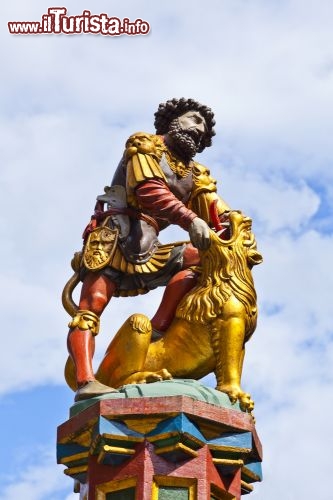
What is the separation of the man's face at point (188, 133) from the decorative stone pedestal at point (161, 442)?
237cm

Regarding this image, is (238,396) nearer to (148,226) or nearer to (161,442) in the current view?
(161,442)

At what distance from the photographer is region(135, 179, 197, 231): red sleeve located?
36.1 feet

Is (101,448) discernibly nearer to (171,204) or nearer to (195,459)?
(195,459)

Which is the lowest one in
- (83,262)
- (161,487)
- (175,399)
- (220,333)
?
(161,487)

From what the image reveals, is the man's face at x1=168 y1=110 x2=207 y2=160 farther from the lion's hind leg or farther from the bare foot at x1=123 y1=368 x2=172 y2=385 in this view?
the bare foot at x1=123 y1=368 x2=172 y2=385

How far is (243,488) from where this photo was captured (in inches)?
418

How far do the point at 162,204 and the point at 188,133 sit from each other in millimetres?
961

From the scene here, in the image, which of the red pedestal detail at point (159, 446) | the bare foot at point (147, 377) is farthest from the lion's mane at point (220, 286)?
the red pedestal detail at point (159, 446)

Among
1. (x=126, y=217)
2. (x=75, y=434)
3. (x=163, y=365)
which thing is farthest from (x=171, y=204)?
(x=75, y=434)

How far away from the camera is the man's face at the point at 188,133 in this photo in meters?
11.6

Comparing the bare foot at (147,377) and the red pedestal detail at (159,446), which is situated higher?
the bare foot at (147,377)

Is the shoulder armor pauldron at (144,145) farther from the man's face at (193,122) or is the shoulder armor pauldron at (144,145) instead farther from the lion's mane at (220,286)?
the lion's mane at (220,286)

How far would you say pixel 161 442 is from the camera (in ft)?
32.6

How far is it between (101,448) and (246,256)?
2219mm
